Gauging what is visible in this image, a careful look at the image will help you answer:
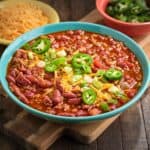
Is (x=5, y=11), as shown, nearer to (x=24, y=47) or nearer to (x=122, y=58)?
(x=24, y=47)

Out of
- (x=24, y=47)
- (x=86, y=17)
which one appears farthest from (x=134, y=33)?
(x=24, y=47)

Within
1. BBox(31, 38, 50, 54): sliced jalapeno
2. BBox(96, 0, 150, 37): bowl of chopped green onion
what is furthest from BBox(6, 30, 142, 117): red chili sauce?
BBox(96, 0, 150, 37): bowl of chopped green onion

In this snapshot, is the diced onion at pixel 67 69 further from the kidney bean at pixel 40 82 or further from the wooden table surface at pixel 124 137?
the wooden table surface at pixel 124 137

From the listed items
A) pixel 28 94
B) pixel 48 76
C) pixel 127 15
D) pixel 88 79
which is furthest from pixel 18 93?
pixel 127 15

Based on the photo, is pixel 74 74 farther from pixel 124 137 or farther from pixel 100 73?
pixel 124 137

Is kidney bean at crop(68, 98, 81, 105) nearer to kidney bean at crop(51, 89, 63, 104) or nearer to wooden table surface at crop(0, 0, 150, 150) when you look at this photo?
kidney bean at crop(51, 89, 63, 104)
